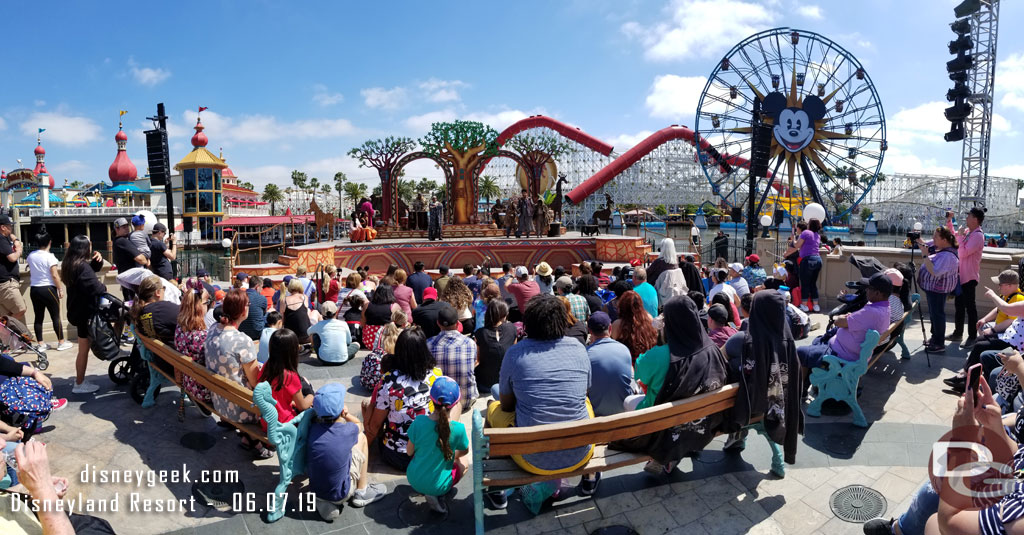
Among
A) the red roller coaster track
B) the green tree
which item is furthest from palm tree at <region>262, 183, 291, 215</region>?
the red roller coaster track

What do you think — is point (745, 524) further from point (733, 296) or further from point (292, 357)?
point (733, 296)

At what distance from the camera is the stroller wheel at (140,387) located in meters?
4.98

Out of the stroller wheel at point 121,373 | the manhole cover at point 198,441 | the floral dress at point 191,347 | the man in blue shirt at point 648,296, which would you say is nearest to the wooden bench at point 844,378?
the man in blue shirt at point 648,296

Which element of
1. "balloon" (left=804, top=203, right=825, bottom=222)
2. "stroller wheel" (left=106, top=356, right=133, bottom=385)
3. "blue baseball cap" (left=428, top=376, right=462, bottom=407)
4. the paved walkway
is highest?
Result: "balloon" (left=804, top=203, right=825, bottom=222)

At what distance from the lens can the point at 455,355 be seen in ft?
14.2

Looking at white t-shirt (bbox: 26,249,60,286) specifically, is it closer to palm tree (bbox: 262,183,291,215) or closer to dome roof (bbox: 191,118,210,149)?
dome roof (bbox: 191,118,210,149)

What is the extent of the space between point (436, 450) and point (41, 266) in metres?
6.03

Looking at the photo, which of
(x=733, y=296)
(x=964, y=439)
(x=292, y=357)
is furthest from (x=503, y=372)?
(x=733, y=296)

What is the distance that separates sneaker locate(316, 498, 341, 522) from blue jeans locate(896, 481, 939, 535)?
2997 mm

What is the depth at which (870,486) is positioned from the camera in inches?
139

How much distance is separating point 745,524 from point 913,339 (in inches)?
214

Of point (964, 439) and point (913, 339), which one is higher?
point (964, 439)

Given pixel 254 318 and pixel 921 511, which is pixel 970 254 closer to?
pixel 921 511

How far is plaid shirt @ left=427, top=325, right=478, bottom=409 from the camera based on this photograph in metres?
4.32
